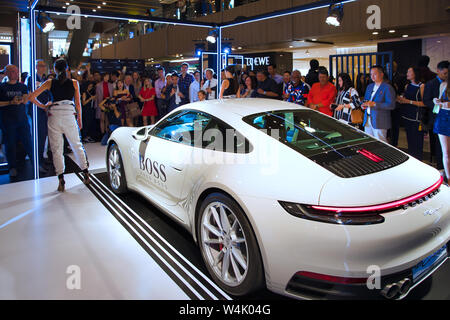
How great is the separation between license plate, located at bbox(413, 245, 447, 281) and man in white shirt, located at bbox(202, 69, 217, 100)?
665 cm

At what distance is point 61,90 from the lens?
4758 millimetres

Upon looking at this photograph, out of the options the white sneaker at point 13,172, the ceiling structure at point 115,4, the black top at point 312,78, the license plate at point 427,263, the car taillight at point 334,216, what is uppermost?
the ceiling structure at point 115,4

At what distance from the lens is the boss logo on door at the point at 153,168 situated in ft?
10.9

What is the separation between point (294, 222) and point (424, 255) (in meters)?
0.75

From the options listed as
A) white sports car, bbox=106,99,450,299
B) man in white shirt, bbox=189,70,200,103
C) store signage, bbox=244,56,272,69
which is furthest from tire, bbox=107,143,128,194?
store signage, bbox=244,56,272,69

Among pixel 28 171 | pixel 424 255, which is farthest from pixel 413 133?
pixel 28 171

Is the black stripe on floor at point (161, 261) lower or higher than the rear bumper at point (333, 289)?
lower

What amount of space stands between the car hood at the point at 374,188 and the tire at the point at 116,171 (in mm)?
2932

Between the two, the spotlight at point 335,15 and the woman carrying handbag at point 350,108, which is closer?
the spotlight at point 335,15

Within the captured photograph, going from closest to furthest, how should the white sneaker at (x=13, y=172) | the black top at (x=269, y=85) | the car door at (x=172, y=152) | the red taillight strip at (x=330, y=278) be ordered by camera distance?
the red taillight strip at (x=330, y=278)
the car door at (x=172, y=152)
the white sneaker at (x=13, y=172)
the black top at (x=269, y=85)

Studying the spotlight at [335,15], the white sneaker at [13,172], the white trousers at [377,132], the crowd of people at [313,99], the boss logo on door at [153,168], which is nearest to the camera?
the boss logo on door at [153,168]

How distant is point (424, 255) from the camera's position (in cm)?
204

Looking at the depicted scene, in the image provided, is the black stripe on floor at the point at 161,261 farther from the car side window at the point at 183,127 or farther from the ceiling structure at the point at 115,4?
the ceiling structure at the point at 115,4

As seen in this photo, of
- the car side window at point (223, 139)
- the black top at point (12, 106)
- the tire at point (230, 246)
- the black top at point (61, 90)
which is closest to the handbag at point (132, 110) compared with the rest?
the black top at point (12, 106)
